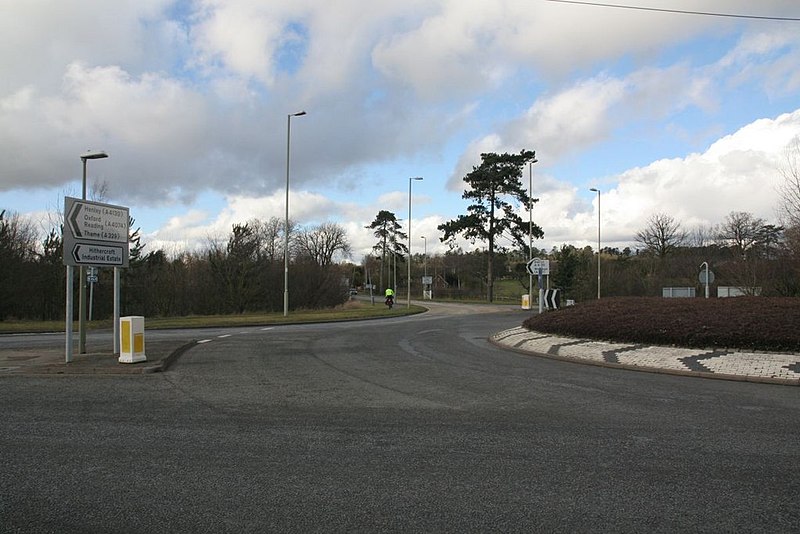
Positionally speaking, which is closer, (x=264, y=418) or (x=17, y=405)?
(x=264, y=418)

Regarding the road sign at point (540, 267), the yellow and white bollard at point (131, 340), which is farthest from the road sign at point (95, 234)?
the road sign at point (540, 267)

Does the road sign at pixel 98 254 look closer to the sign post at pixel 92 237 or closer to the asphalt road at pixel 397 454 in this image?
the sign post at pixel 92 237

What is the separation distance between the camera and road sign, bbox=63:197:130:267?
1288 cm

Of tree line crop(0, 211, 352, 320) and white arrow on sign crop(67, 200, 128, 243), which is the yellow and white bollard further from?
tree line crop(0, 211, 352, 320)

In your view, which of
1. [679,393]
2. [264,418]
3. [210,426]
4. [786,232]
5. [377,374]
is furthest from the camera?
[786,232]

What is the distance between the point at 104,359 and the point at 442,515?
11487mm

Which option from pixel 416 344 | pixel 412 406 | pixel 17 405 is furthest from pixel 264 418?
pixel 416 344

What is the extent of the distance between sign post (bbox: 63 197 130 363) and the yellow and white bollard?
117 centimetres

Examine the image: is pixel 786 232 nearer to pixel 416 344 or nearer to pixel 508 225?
pixel 416 344

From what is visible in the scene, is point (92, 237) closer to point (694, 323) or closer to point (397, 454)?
point (397, 454)

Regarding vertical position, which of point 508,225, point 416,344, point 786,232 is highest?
point 508,225

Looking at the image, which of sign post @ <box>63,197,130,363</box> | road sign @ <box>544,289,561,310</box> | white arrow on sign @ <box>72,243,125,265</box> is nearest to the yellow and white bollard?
sign post @ <box>63,197,130,363</box>

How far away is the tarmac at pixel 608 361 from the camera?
37.8 ft

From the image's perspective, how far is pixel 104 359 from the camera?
1343 cm
